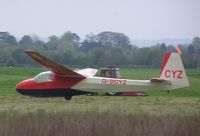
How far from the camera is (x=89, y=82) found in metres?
23.4

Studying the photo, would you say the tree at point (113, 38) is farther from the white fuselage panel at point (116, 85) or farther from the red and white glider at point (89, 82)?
the white fuselage panel at point (116, 85)

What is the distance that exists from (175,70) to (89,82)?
3668 mm

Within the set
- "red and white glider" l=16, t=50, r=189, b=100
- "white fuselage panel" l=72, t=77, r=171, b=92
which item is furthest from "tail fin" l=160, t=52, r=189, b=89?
"white fuselage panel" l=72, t=77, r=171, b=92

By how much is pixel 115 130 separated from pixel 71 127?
0.98 meters

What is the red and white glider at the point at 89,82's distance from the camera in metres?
22.6

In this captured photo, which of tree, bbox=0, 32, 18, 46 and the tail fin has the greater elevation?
tree, bbox=0, 32, 18, 46

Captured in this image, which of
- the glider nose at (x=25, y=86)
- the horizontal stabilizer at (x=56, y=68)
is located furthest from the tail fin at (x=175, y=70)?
the glider nose at (x=25, y=86)

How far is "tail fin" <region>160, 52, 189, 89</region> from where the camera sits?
22516 millimetres

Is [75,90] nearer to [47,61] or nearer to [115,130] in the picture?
[47,61]

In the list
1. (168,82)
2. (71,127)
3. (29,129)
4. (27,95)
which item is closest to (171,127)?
(71,127)

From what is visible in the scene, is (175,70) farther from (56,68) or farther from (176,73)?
(56,68)

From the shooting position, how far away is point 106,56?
8550cm

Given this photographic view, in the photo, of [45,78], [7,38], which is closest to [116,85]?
[45,78]

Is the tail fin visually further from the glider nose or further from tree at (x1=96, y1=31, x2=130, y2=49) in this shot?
tree at (x1=96, y1=31, x2=130, y2=49)
